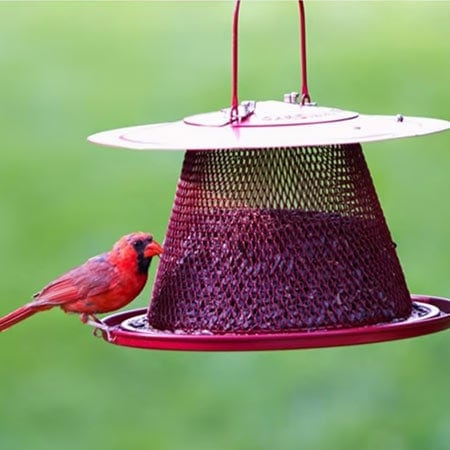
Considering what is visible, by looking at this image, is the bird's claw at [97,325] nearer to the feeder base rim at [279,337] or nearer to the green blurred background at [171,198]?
the feeder base rim at [279,337]

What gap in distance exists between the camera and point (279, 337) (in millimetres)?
7305

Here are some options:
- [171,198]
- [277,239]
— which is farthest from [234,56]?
[171,198]

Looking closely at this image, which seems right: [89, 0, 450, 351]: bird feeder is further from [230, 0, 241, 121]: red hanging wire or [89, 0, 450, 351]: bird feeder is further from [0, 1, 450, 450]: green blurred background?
[0, 1, 450, 450]: green blurred background

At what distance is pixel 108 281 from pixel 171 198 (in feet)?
21.1

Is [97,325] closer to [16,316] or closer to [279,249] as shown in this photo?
[16,316]

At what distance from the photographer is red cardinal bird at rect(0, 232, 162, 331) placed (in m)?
8.26

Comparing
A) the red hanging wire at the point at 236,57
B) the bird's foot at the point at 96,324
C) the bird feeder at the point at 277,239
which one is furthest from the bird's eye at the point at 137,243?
the red hanging wire at the point at 236,57

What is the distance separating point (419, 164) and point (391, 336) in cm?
814

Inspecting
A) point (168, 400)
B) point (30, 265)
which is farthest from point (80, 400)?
point (30, 265)

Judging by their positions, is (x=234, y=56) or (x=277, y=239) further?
(x=277, y=239)

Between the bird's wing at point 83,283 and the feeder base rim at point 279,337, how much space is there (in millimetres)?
411

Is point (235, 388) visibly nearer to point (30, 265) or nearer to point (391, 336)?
point (30, 265)

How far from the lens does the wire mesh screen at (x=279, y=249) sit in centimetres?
780

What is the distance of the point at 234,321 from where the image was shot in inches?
306
